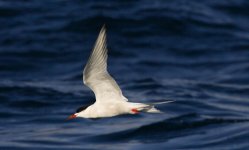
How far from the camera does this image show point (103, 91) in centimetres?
1157

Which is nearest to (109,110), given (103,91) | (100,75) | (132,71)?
(103,91)

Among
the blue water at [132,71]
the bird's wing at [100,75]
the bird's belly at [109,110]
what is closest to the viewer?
the bird's wing at [100,75]

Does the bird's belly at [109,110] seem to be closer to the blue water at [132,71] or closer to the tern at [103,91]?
the tern at [103,91]

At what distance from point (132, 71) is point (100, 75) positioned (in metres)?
14.3

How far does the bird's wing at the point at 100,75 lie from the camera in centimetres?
1091

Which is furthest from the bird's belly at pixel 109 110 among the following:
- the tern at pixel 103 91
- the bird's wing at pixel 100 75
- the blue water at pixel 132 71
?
the blue water at pixel 132 71

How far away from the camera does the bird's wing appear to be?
10.9m

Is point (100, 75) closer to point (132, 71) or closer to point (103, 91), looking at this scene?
point (103, 91)

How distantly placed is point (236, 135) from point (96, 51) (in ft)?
28.8

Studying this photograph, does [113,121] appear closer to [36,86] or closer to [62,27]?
[36,86]

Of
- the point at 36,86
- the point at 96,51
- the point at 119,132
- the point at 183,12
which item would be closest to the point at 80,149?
the point at 119,132

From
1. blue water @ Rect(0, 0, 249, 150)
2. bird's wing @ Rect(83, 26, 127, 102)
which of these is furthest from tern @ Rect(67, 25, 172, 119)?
blue water @ Rect(0, 0, 249, 150)

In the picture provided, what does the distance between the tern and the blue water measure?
6.92m

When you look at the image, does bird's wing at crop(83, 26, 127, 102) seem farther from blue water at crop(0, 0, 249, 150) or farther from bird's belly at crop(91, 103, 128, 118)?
blue water at crop(0, 0, 249, 150)
